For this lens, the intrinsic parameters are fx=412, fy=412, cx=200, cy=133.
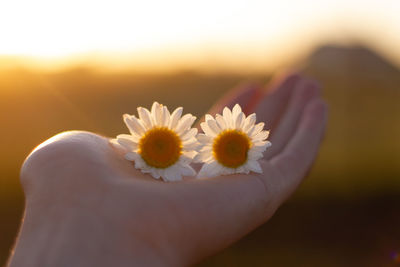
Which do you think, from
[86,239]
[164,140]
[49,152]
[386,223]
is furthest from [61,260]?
[386,223]

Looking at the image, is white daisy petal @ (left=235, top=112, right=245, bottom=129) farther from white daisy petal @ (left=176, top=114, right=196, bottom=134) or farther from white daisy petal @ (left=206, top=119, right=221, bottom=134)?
white daisy petal @ (left=176, top=114, right=196, bottom=134)

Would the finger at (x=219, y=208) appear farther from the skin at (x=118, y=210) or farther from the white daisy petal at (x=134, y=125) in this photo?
the white daisy petal at (x=134, y=125)

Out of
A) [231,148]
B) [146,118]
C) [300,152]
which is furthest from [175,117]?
[300,152]

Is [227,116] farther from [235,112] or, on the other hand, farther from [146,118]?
[146,118]

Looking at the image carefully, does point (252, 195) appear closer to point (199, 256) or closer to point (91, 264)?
point (199, 256)

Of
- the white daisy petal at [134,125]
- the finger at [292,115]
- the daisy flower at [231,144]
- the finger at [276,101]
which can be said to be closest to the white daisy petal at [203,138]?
the daisy flower at [231,144]

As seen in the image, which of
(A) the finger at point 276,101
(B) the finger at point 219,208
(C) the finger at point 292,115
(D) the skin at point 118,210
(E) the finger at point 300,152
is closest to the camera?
(D) the skin at point 118,210
